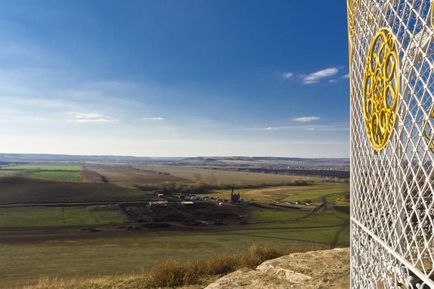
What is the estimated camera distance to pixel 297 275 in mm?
12664

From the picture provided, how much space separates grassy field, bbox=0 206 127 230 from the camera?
173 feet

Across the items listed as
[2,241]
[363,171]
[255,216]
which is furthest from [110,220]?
[363,171]

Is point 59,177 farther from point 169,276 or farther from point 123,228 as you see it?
point 169,276

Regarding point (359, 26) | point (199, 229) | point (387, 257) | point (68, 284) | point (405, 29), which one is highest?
point (359, 26)

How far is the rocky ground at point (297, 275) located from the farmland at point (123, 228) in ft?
18.4

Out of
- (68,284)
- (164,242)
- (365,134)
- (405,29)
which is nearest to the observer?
(405,29)

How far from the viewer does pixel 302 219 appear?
5975 centimetres

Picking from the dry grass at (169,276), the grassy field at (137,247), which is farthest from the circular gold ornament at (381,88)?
the grassy field at (137,247)

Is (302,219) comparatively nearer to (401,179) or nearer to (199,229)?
(199,229)

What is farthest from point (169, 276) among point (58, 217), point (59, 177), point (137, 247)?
point (59, 177)

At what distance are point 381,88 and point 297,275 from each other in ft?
26.8

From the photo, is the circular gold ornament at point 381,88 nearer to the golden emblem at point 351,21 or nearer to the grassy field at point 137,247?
the golden emblem at point 351,21

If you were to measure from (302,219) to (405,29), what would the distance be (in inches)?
2245

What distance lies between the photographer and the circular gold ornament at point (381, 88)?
19.7 feet
